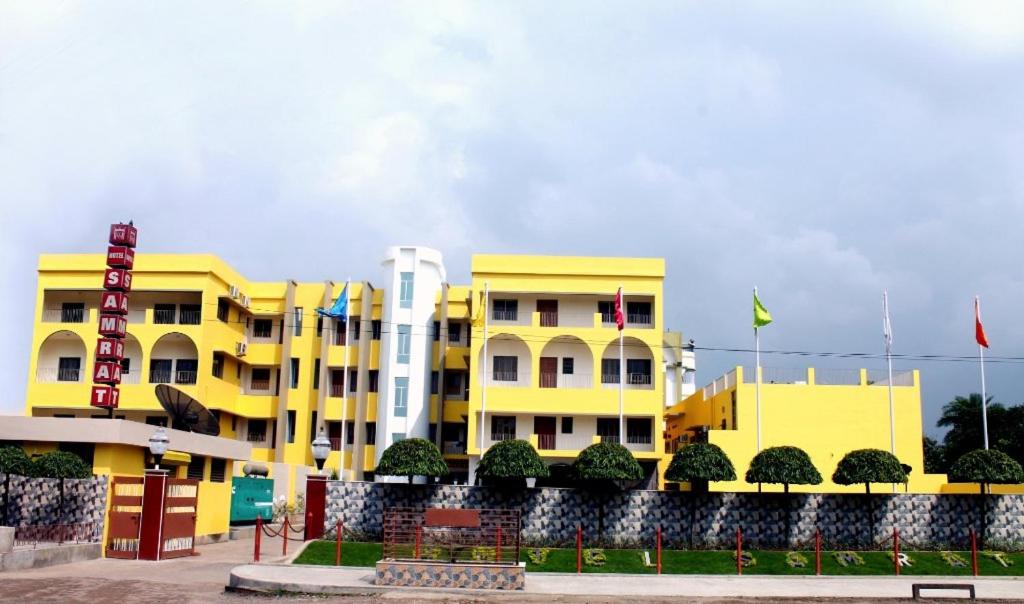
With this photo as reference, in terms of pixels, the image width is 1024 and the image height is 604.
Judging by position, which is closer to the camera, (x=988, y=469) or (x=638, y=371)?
(x=988, y=469)

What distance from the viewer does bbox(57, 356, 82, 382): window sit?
47.9 m

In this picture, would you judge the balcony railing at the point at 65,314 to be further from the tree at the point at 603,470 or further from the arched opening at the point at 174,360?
the tree at the point at 603,470

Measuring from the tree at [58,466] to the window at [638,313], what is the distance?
2665 cm

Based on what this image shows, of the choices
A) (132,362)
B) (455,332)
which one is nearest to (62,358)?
(132,362)

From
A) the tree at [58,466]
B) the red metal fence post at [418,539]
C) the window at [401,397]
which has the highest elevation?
the window at [401,397]

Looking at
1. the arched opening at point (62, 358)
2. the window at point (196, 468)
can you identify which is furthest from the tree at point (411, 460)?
the arched opening at point (62, 358)

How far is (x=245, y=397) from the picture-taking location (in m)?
51.0

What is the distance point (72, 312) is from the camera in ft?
159

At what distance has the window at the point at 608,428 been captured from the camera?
4562 centimetres

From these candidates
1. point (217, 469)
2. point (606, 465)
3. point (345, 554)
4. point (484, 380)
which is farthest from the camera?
point (484, 380)

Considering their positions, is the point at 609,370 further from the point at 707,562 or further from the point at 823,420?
the point at 707,562

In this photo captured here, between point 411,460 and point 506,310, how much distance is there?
61.3ft

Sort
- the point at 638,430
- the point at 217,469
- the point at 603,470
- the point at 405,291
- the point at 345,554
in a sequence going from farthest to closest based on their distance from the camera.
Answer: the point at 405,291 → the point at 638,430 → the point at 217,469 → the point at 603,470 → the point at 345,554

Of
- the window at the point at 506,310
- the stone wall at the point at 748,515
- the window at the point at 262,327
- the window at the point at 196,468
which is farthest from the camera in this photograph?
the window at the point at 262,327
